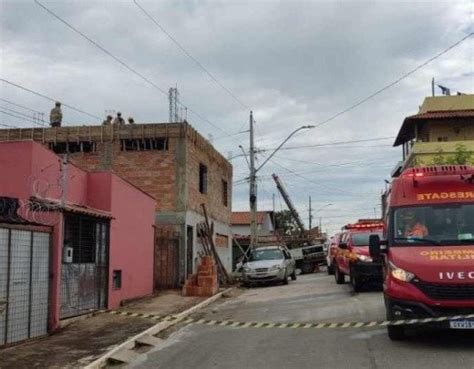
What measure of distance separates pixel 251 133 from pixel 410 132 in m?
15.1

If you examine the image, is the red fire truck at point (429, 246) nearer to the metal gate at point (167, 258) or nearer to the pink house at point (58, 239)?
the pink house at point (58, 239)

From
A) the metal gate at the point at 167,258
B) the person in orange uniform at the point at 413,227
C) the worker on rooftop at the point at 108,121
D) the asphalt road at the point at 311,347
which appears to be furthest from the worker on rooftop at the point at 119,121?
the person in orange uniform at the point at 413,227

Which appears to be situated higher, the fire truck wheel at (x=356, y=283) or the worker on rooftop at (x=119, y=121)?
the worker on rooftop at (x=119, y=121)

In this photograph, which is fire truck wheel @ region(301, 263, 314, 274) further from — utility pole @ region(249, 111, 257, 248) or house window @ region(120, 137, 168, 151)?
house window @ region(120, 137, 168, 151)

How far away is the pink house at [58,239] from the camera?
424 inches

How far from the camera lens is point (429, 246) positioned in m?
9.59

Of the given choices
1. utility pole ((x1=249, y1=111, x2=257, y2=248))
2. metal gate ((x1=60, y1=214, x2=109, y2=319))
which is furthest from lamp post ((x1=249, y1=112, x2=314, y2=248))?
metal gate ((x1=60, y1=214, x2=109, y2=319))

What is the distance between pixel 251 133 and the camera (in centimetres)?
3428

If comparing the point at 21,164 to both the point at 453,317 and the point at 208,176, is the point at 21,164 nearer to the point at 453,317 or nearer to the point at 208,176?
the point at 453,317

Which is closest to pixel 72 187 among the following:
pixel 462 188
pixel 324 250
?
pixel 462 188

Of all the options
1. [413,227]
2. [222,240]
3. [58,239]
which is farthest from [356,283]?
[222,240]

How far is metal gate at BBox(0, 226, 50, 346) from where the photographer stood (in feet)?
33.9

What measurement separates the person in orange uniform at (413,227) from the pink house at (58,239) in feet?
20.4

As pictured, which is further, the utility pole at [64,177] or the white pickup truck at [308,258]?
the white pickup truck at [308,258]
